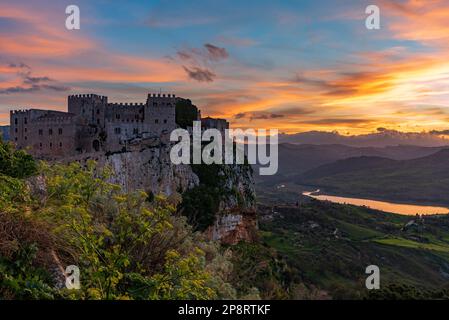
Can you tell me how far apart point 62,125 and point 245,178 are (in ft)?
108

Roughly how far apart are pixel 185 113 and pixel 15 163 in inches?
2123

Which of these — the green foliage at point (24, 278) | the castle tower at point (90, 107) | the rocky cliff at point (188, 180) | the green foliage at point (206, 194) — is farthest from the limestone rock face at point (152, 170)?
the green foliage at point (24, 278)

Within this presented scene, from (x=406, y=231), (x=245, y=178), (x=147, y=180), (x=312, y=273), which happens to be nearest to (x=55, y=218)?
(x=147, y=180)

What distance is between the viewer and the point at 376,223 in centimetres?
16688

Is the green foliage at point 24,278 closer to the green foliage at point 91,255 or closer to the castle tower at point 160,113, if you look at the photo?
the green foliage at point 91,255

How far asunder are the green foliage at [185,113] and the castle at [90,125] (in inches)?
104

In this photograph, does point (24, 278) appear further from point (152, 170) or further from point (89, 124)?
point (89, 124)

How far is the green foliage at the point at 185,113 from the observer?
237ft

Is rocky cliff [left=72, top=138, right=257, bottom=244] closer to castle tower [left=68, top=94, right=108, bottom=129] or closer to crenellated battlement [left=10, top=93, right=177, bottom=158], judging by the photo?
crenellated battlement [left=10, top=93, right=177, bottom=158]

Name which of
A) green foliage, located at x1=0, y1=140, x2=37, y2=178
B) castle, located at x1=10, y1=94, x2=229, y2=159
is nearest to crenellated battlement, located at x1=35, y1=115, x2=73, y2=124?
castle, located at x1=10, y1=94, x2=229, y2=159

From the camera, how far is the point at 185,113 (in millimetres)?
73688

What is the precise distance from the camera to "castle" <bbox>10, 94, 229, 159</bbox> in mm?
64125

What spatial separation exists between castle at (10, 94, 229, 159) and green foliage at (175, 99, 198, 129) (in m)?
2.64

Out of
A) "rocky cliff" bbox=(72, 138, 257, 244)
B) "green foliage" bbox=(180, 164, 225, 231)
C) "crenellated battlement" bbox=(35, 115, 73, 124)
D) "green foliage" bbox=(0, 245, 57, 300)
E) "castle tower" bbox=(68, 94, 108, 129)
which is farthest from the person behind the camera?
"castle tower" bbox=(68, 94, 108, 129)
